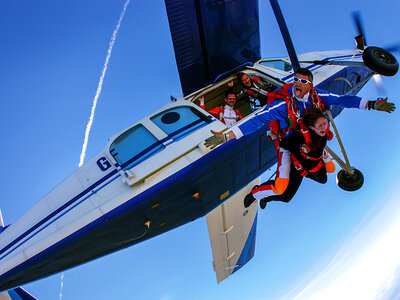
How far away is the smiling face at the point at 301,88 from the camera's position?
16.9ft

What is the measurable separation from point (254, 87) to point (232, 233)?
485 cm

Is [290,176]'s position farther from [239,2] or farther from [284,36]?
[239,2]

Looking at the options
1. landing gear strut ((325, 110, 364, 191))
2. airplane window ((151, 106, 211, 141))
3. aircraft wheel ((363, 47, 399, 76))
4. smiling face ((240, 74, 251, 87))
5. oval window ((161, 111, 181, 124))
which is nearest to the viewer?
aircraft wheel ((363, 47, 399, 76))

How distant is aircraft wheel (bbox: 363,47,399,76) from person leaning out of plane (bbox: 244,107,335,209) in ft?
5.22

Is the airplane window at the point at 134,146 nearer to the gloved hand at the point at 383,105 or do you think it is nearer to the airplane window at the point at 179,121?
the airplane window at the point at 179,121

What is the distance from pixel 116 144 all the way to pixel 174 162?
1666 mm

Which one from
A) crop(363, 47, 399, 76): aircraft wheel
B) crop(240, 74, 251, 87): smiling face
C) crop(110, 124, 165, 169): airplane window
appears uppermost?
crop(363, 47, 399, 76): aircraft wheel

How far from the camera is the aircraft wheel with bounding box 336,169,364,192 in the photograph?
5.94 metres

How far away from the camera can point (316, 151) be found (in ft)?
17.3

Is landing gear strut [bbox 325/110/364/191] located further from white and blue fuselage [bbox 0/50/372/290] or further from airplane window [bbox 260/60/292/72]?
airplane window [bbox 260/60/292/72]

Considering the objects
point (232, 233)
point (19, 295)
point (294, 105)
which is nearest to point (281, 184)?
point (294, 105)

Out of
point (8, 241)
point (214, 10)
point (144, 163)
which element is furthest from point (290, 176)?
point (8, 241)

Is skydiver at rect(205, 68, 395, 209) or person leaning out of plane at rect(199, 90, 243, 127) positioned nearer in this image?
skydiver at rect(205, 68, 395, 209)

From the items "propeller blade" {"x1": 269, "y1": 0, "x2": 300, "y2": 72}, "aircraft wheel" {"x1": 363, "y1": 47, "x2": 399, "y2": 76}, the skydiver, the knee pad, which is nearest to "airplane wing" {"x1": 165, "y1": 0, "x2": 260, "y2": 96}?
"propeller blade" {"x1": 269, "y1": 0, "x2": 300, "y2": 72}
